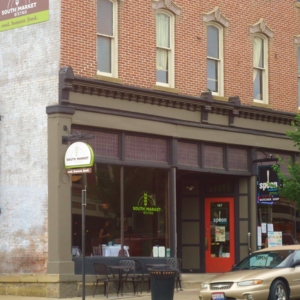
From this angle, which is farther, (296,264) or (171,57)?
(171,57)

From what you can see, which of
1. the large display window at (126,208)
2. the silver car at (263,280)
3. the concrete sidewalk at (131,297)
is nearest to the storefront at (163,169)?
the large display window at (126,208)

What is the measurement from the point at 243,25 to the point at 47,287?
37.0 feet

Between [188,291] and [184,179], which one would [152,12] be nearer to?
[184,179]

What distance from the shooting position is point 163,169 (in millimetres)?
24828

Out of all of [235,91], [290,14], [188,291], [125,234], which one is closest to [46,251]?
[125,234]

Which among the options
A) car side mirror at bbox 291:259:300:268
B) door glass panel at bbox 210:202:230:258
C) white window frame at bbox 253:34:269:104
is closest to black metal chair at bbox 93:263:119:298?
car side mirror at bbox 291:259:300:268

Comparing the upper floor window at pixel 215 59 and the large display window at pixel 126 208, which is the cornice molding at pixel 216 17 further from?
the large display window at pixel 126 208

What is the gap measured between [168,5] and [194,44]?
157 cm

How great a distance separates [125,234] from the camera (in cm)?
2358

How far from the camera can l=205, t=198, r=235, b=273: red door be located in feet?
91.0

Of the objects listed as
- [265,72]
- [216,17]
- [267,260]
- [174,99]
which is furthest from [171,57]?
[267,260]

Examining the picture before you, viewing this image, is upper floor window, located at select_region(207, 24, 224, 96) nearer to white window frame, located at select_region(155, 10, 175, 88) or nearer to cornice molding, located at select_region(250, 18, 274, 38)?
cornice molding, located at select_region(250, 18, 274, 38)

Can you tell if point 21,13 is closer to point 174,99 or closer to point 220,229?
point 174,99

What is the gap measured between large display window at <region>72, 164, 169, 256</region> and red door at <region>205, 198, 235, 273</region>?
3.42 metres
